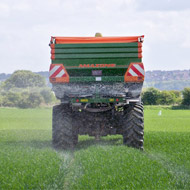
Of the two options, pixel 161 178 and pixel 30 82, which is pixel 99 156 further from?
pixel 30 82

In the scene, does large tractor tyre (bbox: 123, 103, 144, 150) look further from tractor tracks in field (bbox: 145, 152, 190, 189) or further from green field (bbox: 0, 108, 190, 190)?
tractor tracks in field (bbox: 145, 152, 190, 189)

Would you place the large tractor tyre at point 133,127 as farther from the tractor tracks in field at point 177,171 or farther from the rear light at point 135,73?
the tractor tracks in field at point 177,171

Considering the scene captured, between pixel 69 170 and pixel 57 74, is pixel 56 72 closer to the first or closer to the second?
pixel 57 74

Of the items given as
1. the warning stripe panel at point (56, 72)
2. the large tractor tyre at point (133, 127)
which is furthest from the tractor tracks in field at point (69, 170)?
the warning stripe panel at point (56, 72)

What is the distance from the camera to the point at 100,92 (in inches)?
432

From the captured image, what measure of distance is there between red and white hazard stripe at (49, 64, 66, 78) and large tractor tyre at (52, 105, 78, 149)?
1013 millimetres

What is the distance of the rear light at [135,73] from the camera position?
1096 cm

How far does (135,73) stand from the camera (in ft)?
36.0

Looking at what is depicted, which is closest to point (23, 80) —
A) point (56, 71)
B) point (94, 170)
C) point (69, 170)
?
point (56, 71)

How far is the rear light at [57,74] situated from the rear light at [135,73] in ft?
5.84

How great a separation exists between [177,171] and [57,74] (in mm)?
4880

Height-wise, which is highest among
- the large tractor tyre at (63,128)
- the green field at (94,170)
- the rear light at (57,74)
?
the rear light at (57,74)

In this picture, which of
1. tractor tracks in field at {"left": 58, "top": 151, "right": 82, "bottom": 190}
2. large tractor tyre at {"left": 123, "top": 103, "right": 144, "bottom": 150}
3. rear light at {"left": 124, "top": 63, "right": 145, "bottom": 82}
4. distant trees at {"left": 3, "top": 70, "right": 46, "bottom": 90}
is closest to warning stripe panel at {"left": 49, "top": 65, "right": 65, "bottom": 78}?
rear light at {"left": 124, "top": 63, "right": 145, "bottom": 82}

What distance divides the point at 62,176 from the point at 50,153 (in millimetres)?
2250
